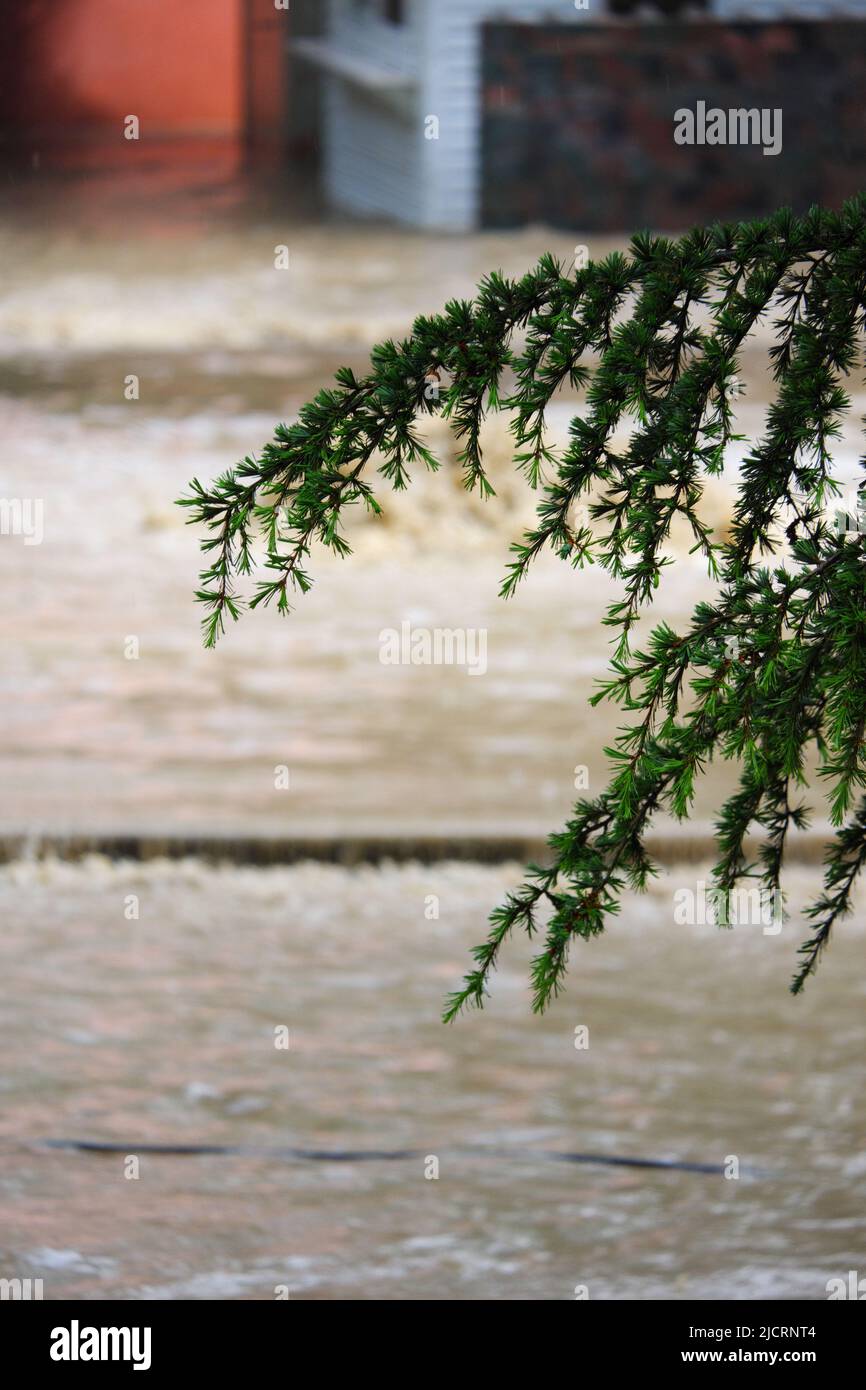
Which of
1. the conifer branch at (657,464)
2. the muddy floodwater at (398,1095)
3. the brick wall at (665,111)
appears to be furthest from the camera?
the brick wall at (665,111)

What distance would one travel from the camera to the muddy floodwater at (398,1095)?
3.88 m

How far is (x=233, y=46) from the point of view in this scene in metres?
23.0

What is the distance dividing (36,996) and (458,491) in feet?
15.6

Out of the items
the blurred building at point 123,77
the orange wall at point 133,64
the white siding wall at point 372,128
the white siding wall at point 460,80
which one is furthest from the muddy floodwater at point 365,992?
the orange wall at point 133,64

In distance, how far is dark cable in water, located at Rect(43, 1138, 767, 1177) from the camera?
13.9ft

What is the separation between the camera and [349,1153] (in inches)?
168

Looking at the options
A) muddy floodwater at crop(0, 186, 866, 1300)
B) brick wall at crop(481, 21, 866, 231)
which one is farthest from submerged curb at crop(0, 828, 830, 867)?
brick wall at crop(481, 21, 866, 231)

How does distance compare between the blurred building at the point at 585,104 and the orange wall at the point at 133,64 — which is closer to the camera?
the blurred building at the point at 585,104

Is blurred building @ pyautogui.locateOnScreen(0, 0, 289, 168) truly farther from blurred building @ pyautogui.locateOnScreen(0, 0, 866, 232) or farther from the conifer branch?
the conifer branch

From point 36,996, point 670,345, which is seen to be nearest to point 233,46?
point 36,996

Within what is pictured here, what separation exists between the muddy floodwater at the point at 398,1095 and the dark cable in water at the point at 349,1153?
17mm

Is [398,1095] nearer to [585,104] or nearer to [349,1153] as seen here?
[349,1153]

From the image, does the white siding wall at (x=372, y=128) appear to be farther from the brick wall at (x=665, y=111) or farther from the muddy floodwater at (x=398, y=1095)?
the muddy floodwater at (x=398, y=1095)

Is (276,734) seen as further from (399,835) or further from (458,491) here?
(458,491)
